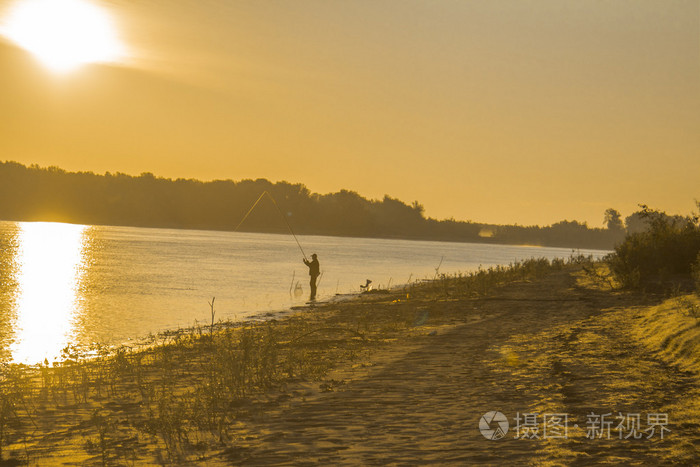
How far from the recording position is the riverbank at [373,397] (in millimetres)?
6168

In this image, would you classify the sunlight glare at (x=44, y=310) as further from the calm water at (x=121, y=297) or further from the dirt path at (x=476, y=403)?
the dirt path at (x=476, y=403)

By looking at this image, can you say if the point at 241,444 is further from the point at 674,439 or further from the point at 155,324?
the point at 155,324

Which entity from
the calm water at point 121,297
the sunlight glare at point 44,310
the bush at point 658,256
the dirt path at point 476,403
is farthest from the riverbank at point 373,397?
the bush at point 658,256

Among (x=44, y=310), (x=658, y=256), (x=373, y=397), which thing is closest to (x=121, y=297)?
(x=44, y=310)

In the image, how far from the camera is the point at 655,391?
7969 millimetres

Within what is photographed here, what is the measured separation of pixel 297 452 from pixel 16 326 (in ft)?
61.6

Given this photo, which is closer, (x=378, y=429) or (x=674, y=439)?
(x=674, y=439)

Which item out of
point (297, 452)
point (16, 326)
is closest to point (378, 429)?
point (297, 452)
